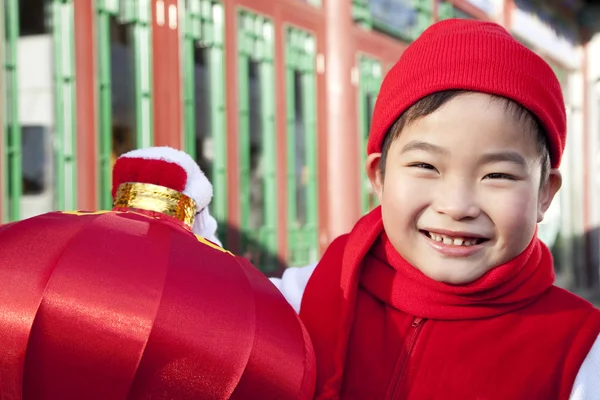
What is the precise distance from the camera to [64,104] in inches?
118

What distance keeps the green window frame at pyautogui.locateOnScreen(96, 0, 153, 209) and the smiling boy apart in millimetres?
2071

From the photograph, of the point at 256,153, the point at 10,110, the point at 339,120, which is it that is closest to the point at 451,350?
the point at 10,110

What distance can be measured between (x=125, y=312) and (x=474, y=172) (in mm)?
589

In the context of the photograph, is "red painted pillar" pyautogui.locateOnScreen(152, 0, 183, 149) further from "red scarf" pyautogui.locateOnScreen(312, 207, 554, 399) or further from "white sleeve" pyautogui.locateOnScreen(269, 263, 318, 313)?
"red scarf" pyautogui.locateOnScreen(312, 207, 554, 399)

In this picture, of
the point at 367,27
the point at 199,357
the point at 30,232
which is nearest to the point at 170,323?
the point at 199,357

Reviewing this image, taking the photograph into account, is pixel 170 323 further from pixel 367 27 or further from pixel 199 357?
pixel 367 27

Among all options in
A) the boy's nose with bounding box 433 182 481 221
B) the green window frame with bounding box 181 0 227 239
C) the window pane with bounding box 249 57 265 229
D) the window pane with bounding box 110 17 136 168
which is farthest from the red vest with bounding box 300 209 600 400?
the window pane with bounding box 249 57 265 229

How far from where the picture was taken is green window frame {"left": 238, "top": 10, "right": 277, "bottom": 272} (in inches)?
157

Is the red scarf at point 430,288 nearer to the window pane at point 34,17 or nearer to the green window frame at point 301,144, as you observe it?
the window pane at point 34,17

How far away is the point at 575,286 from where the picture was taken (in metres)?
8.81

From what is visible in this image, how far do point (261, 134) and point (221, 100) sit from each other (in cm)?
43

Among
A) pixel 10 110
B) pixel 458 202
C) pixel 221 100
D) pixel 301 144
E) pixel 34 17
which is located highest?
pixel 34 17

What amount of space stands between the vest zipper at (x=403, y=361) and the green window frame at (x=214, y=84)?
2.52m

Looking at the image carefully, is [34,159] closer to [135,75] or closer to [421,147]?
[135,75]
